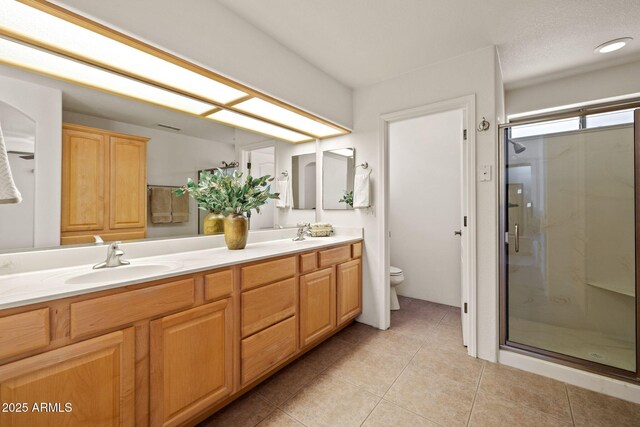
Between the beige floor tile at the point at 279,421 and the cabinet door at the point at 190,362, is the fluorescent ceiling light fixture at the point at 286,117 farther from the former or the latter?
the beige floor tile at the point at 279,421

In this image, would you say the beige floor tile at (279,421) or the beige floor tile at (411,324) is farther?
the beige floor tile at (411,324)

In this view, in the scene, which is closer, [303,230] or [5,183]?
[5,183]

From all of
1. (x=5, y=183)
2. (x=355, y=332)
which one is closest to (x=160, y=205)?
(x=5, y=183)

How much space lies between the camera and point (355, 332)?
2557mm

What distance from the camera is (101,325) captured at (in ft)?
3.42

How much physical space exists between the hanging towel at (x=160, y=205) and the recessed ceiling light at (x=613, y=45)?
3521 millimetres

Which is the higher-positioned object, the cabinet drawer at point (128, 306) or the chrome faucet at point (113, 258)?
the chrome faucet at point (113, 258)

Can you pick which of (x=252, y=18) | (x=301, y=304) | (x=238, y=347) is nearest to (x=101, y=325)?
(x=238, y=347)

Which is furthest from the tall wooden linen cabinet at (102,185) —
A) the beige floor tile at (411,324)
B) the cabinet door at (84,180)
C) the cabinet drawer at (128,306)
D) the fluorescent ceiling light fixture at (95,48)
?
the beige floor tile at (411,324)

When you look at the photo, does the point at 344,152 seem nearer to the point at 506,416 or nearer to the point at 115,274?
the point at 115,274

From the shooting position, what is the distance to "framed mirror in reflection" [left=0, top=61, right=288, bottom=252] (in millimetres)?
1271

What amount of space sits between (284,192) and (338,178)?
2.02 ft

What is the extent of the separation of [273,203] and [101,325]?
5.62 ft

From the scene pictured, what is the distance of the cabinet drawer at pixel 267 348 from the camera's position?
61.4 inches
